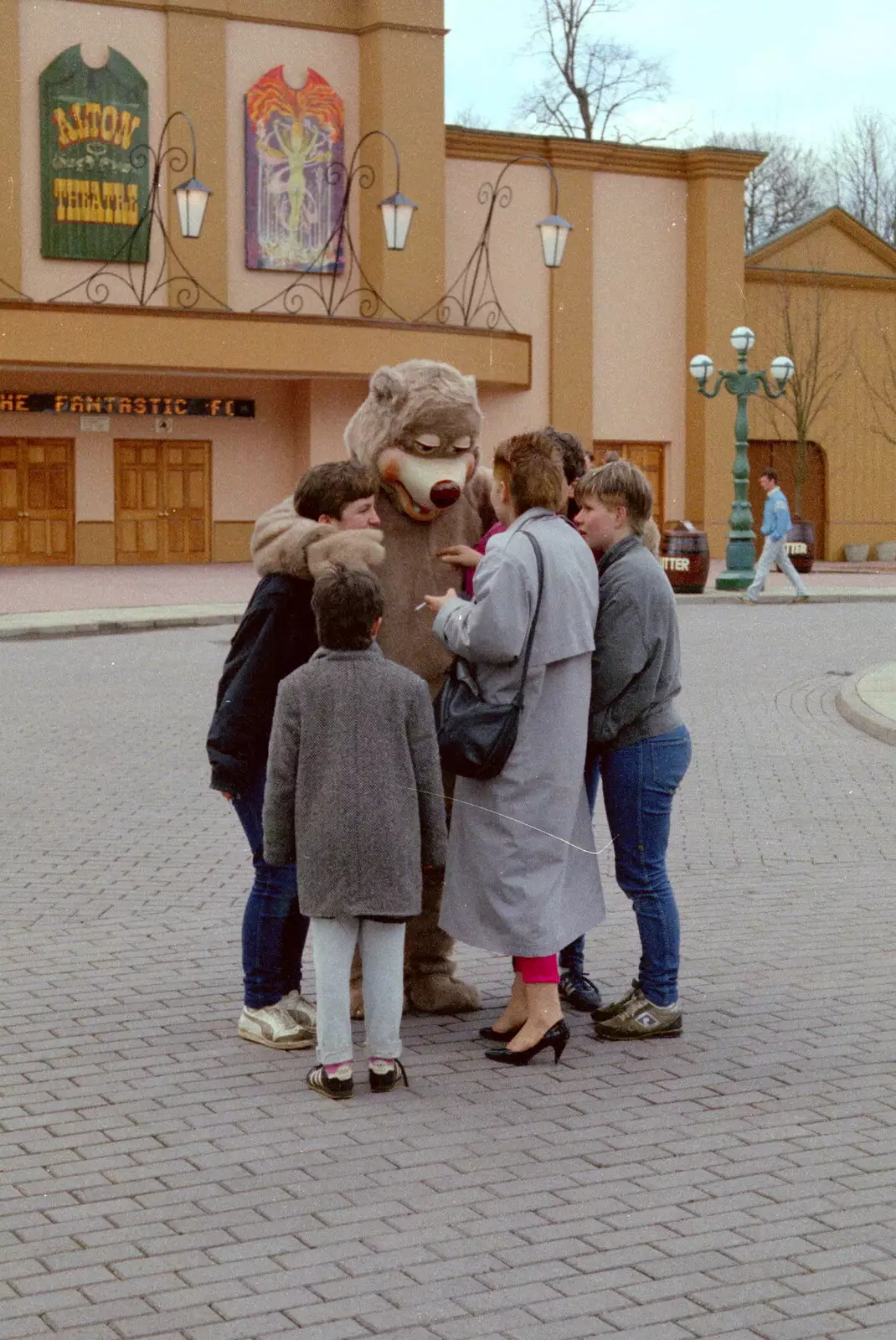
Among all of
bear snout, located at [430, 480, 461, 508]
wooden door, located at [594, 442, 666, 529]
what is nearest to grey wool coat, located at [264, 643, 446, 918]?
bear snout, located at [430, 480, 461, 508]

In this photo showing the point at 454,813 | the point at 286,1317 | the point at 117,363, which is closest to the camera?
the point at 286,1317

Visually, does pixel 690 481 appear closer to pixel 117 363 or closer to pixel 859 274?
pixel 859 274

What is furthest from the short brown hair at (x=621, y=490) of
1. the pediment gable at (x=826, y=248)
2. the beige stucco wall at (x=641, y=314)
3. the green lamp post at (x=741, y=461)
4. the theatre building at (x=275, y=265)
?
the pediment gable at (x=826, y=248)

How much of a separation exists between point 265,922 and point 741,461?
79.1 feet

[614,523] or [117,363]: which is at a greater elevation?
[117,363]

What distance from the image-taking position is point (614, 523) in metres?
5.42

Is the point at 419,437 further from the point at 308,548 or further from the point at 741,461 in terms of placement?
the point at 741,461

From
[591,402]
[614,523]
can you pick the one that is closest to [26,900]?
[614,523]

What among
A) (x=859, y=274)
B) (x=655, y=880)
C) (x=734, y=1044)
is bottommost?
(x=734, y=1044)

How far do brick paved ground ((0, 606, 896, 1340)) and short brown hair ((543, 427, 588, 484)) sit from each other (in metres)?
1.67

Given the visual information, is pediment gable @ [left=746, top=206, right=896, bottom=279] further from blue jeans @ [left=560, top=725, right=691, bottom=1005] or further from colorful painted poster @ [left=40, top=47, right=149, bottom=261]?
blue jeans @ [left=560, top=725, right=691, bottom=1005]

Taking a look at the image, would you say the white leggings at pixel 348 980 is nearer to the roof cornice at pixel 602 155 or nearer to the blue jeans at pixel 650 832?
the blue jeans at pixel 650 832

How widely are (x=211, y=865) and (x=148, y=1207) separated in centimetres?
396

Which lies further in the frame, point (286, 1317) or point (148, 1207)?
point (148, 1207)
